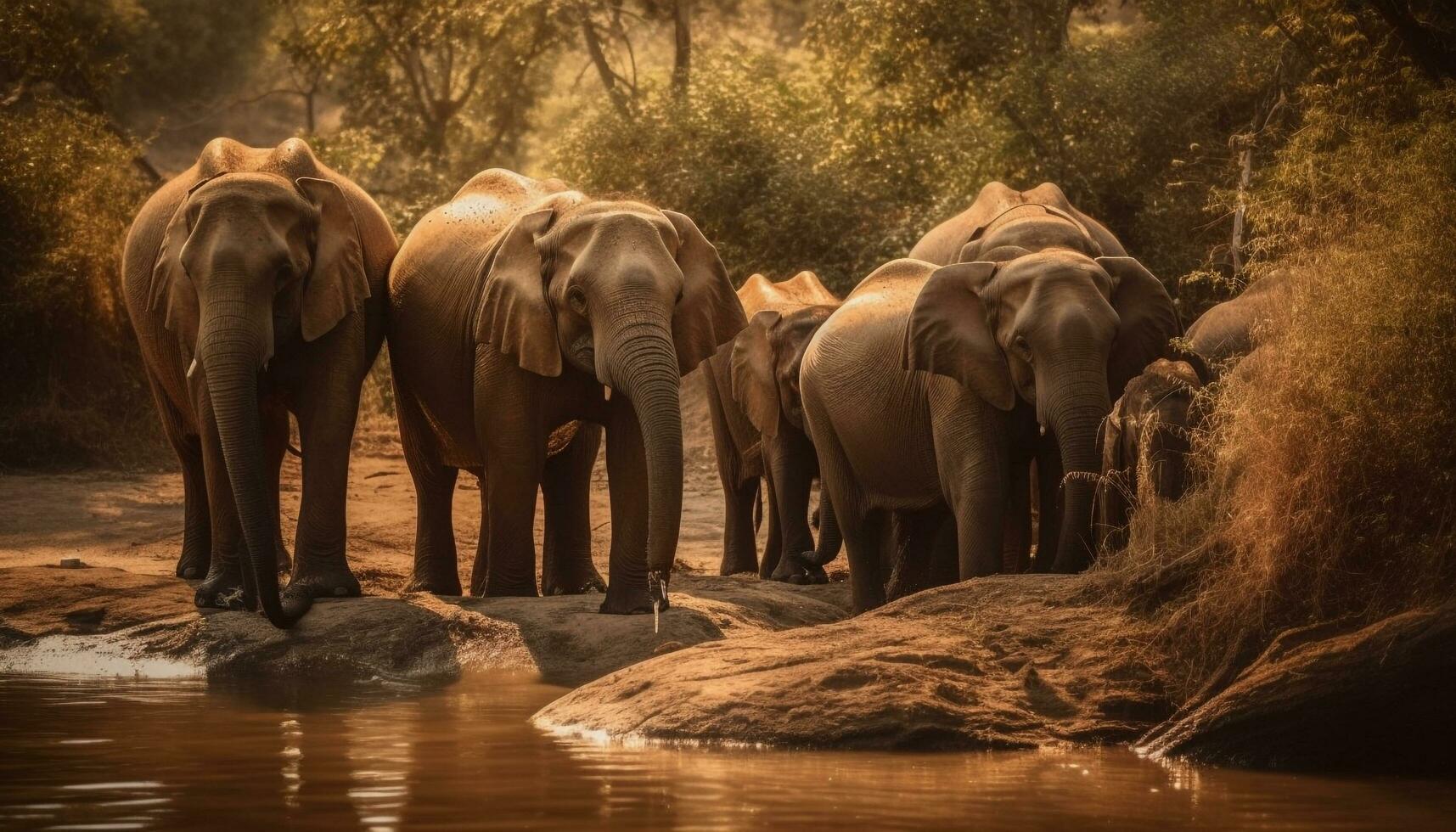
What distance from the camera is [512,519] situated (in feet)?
42.8

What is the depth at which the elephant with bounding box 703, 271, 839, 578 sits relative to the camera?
55.9 ft

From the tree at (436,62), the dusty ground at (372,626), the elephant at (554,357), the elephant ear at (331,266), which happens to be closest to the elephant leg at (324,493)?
the dusty ground at (372,626)

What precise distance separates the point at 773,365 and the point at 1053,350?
5.00m

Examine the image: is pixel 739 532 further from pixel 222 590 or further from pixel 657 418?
pixel 657 418

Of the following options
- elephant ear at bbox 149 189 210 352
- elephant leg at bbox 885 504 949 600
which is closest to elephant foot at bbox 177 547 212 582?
elephant ear at bbox 149 189 210 352

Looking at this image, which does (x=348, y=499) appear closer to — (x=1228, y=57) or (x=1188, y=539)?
(x=1228, y=57)

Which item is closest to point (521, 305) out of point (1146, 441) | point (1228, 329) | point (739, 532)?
point (1146, 441)

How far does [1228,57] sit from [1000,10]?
119 inches

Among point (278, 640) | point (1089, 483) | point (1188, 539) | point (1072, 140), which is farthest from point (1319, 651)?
point (1072, 140)

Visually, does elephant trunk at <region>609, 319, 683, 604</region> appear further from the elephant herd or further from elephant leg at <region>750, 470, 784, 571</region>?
elephant leg at <region>750, 470, 784, 571</region>

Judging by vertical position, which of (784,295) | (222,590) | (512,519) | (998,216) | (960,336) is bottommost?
(222,590)

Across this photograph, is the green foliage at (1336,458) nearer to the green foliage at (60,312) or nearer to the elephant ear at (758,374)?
the elephant ear at (758,374)

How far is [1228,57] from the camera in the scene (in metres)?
21.9

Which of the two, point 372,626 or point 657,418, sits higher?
point 657,418
